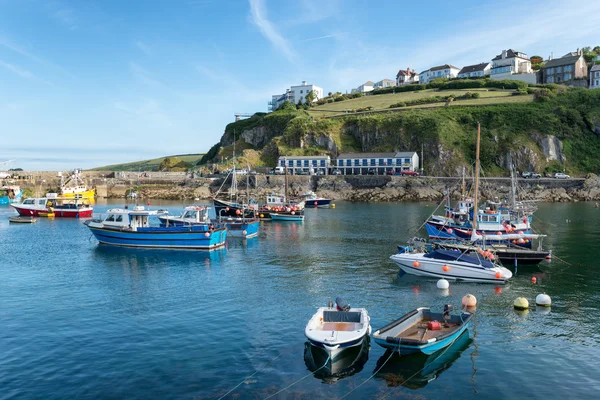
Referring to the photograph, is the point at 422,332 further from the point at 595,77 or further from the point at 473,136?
the point at 595,77

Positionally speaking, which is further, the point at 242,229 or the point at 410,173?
the point at 410,173

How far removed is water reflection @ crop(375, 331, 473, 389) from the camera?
61.6ft

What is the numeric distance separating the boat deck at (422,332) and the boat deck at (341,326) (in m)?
1.97

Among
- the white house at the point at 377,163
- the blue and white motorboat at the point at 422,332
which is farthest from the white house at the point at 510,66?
the blue and white motorboat at the point at 422,332

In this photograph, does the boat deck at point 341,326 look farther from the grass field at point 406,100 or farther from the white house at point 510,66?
the white house at point 510,66

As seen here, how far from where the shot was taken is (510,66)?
17550 centimetres

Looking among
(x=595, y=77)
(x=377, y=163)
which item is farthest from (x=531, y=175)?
(x=595, y=77)

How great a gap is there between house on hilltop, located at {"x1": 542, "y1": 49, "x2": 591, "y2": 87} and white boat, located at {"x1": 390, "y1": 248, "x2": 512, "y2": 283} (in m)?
149

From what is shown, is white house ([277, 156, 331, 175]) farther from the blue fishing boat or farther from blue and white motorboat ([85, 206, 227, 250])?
blue and white motorboat ([85, 206, 227, 250])

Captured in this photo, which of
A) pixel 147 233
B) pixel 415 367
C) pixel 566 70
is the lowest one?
pixel 415 367

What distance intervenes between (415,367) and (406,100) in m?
153

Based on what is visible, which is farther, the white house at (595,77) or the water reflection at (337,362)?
the white house at (595,77)

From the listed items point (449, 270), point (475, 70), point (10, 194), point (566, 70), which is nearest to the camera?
point (449, 270)

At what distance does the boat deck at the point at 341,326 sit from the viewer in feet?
71.1
